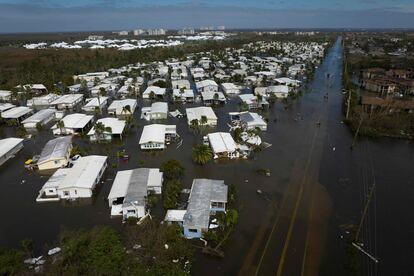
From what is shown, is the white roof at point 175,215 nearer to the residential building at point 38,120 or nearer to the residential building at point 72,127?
the residential building at point 72,127

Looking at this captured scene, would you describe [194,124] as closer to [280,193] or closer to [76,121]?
[76,121]

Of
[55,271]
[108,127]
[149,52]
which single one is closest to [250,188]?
[55,271]

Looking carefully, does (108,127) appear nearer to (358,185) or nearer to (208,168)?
(208,168)

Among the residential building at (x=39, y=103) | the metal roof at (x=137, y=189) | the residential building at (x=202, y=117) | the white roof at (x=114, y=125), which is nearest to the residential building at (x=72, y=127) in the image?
the white roof at (x=114, y=125)

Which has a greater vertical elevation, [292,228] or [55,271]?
[55,271]

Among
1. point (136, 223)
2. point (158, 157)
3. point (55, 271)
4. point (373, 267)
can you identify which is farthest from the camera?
point (158, 157)

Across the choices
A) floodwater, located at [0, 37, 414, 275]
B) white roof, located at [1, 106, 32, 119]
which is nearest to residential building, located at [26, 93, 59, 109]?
white roof, located at [1, 106, 32, 119]

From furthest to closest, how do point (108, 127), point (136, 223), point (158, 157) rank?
point (108, 127) → point (158, 157) → point (136, 223)

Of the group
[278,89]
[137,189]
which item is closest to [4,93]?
[137,189]

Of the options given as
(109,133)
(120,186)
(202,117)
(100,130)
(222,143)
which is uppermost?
(202,117)
